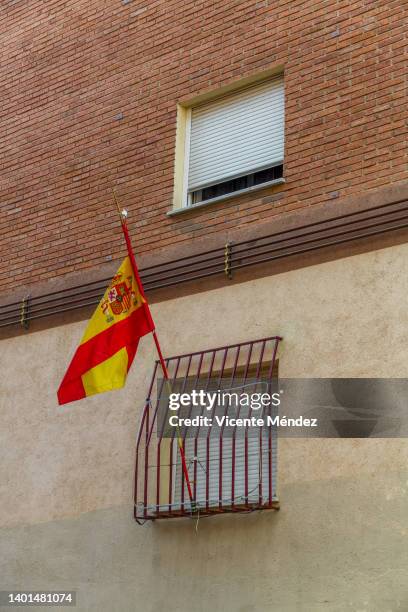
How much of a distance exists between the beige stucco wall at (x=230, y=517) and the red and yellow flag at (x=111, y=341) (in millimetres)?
1065

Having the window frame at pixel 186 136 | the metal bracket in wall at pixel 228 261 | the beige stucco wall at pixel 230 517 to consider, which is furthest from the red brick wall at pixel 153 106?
the beige stucco wall at pixel 230 517

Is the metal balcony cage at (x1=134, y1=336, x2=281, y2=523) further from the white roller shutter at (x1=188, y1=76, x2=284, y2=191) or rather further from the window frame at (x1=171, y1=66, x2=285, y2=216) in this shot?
the white roller shutter at (x1=188, y1=76, x2=284, y2=191)

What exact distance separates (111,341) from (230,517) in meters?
1.98

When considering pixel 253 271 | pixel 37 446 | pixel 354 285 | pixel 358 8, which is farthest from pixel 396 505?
pixel 358 8

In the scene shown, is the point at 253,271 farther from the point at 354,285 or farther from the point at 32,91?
the point at 32,91

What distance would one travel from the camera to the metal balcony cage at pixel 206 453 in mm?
10039

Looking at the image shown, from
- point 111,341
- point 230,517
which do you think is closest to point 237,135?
point 111,341

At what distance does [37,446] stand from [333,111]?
475 centimetres

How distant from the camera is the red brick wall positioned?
34.7ft

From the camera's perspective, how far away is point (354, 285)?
996 cm

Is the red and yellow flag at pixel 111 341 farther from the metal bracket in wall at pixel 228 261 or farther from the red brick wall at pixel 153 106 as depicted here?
the red brick wall at pixel 153 106

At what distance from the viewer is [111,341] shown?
9.98 m

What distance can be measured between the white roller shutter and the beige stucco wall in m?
1.52

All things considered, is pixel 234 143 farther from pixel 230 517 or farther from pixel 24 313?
pixel 230 517
